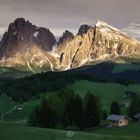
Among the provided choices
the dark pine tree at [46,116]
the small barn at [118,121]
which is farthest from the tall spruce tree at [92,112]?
the dark pine tree at [46,116]

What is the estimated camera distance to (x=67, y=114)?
111312 mm

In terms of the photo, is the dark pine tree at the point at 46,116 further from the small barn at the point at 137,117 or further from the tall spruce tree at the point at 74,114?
the small barn at the point at 137,117

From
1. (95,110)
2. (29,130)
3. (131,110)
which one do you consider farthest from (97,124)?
(29,130)


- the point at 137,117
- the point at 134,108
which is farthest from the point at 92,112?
the point at 134,108

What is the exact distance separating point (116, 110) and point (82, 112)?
45.6 metres

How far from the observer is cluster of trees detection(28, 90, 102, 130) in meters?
108

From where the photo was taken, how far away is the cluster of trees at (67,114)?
10831cm

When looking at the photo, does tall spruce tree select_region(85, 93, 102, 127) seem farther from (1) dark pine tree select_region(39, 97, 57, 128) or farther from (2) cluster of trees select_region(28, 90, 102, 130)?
(1) dark pine tree select_region(39, 97, 57, 128)

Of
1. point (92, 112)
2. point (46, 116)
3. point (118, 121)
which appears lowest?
point (118, 121)

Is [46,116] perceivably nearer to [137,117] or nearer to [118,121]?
[118,121]

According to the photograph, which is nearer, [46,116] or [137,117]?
[46,116]

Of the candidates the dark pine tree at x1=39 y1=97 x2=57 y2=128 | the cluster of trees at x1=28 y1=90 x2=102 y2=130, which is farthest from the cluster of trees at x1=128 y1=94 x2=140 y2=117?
the dark pine tree at x1=39 y1=97 x2=57 y2=128

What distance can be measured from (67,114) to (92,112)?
10034 mm

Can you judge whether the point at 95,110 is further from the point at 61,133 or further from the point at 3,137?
the point at 3,137
